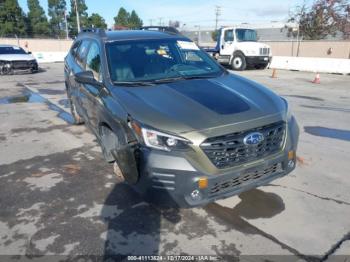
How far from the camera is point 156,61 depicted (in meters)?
4.33

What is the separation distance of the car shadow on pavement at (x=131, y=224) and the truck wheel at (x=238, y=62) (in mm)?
16655

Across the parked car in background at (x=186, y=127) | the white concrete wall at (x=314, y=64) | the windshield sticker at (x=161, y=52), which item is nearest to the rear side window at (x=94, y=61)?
the parked car in background at (x=186, y=127)

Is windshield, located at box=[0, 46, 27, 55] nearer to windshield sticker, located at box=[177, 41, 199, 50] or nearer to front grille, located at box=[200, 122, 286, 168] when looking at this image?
windshield sticker, located at box=[177, 41, 199, 50]

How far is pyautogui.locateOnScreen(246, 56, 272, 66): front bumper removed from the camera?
19.1m

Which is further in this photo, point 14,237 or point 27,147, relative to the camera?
point 27,147

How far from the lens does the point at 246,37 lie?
63.4 ft

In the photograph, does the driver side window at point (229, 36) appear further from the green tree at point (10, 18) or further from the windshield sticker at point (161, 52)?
the green tree at point (10, 18)

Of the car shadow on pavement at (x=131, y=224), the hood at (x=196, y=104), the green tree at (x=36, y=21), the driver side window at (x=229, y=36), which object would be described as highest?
the green tree at (x=36, y=21)

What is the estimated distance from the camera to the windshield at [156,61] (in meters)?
4.07

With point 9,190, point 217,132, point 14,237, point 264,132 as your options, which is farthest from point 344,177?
point 9,190

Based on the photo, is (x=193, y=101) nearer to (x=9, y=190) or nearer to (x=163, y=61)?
(x=163, y=61)

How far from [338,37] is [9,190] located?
40946 millimetres

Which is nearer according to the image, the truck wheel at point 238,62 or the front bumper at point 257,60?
the front bumper at point 257,60

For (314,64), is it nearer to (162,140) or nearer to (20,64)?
(20,64)
